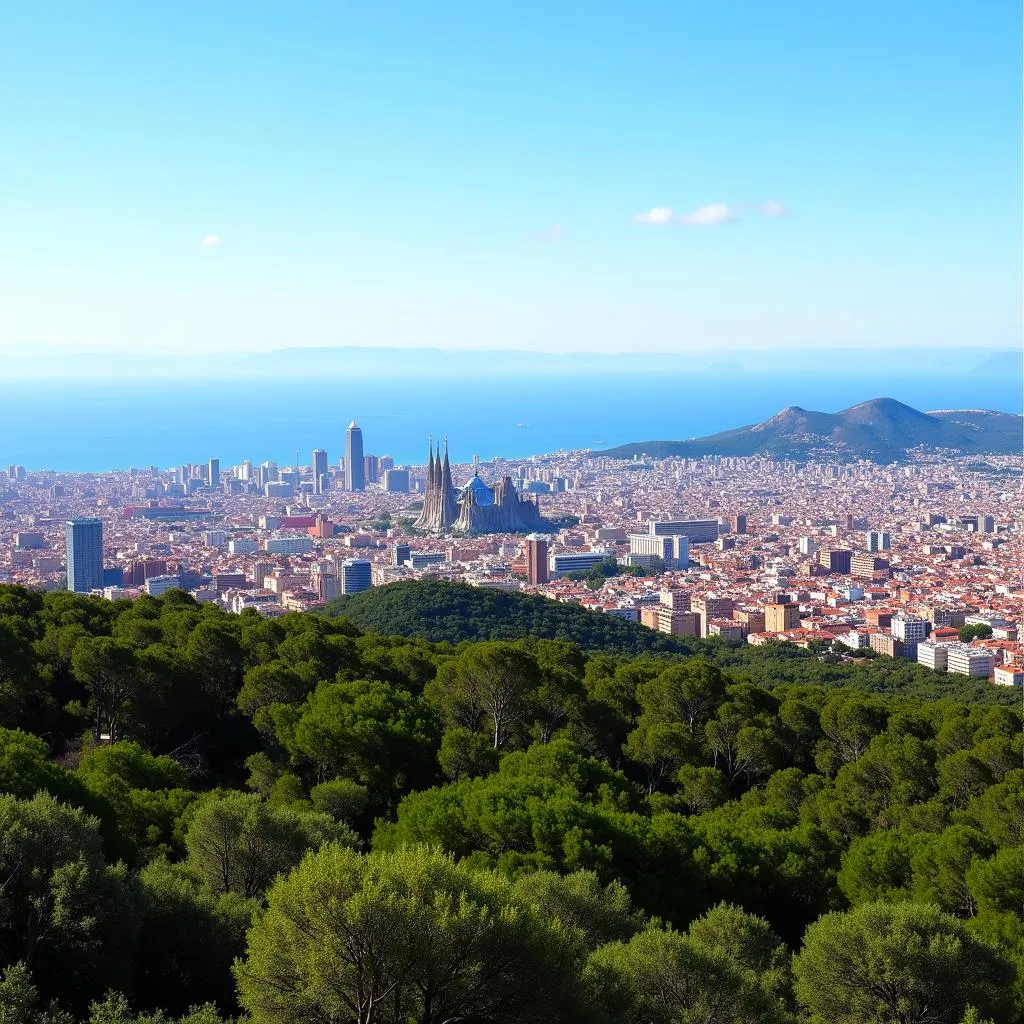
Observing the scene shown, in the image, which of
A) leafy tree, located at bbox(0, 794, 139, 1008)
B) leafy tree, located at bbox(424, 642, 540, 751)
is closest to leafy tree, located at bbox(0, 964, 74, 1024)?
leafy tree, located at bbox(0, 794, 139, 1008)

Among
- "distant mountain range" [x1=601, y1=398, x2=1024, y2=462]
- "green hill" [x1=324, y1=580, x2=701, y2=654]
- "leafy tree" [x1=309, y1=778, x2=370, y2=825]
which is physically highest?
"distant mountain range" [x1=601, y1=398, x2=1024, y2=462]

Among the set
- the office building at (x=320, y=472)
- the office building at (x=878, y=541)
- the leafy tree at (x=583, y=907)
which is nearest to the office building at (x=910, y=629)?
the office building at (x=878, y=541)

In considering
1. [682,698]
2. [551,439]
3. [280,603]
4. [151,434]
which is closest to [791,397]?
[551,439]

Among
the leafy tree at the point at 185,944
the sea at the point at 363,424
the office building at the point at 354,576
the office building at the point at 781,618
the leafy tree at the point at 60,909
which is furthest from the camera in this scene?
the sea at the point at 363,424

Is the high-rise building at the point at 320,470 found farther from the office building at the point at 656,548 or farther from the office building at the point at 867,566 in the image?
the office building at the point at 867,566

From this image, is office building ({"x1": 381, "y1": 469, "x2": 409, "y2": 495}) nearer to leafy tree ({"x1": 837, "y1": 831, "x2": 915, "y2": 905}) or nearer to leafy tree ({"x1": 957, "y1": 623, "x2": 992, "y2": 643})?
leafy tree ({"x1": 957, "y1": 623, "x2": 992, "y2": 643})

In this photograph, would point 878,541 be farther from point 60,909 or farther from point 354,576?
point 60,909
